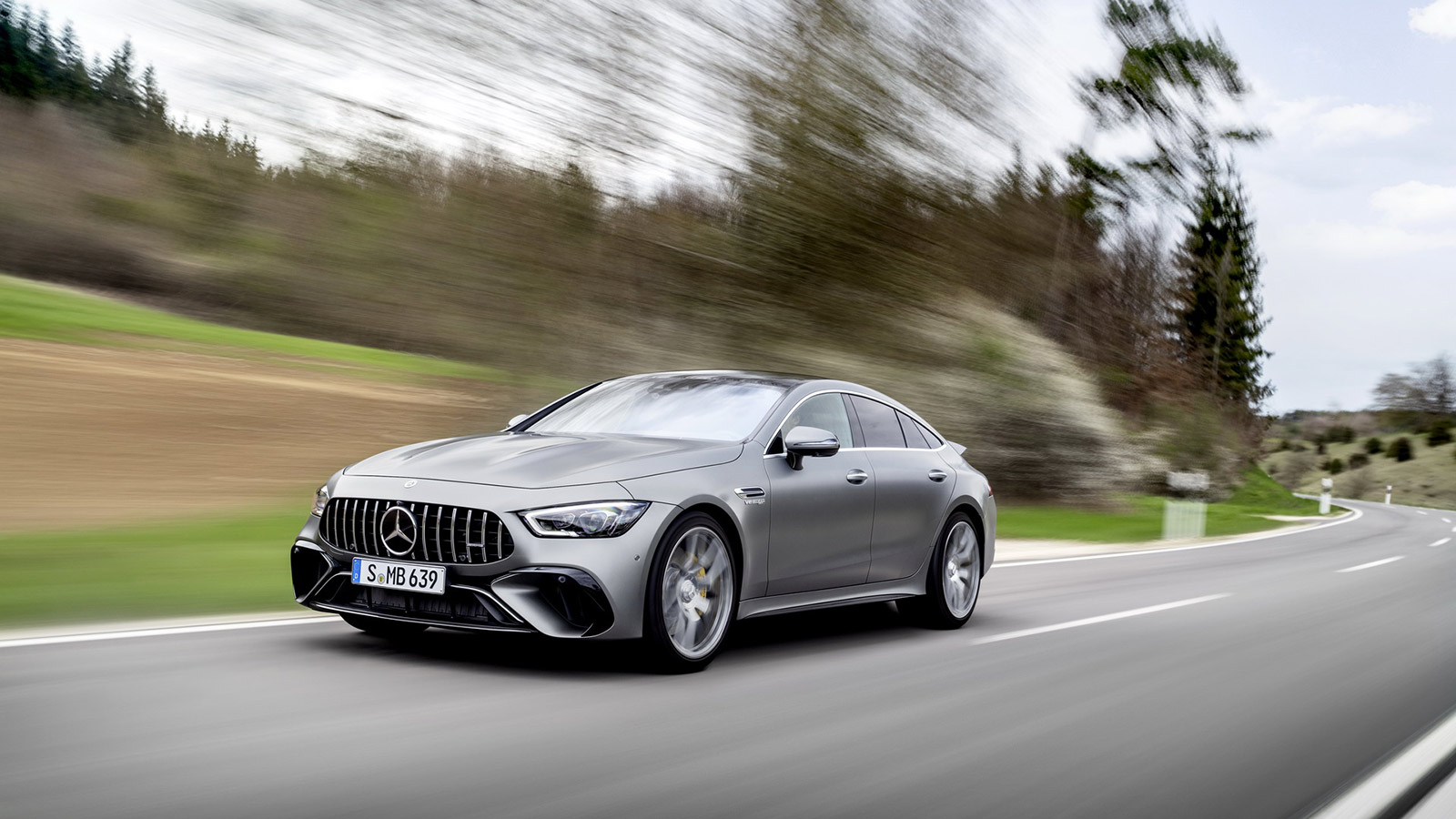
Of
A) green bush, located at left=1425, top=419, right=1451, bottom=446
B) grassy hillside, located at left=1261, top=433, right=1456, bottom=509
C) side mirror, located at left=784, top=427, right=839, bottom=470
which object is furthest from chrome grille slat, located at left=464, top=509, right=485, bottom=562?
green bush, located at left=1425, top=419, right=1451, bottom=446

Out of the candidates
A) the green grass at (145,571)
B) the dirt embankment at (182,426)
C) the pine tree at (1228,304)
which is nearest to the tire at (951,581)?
the green grass at (145,571)

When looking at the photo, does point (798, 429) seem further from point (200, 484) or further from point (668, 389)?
point (200, 484)

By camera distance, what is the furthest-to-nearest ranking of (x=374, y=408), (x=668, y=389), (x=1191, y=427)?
(x=1191, y=427) → (x=374, y=408) → (x=668, y=389)

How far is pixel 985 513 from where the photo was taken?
343 inches

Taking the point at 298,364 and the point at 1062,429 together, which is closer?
the point at 1062,429

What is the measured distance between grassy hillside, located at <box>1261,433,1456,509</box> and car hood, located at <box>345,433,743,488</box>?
265 ft

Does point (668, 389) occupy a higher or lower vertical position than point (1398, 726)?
higher

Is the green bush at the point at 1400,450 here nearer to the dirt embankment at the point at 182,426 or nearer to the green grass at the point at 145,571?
the dirt embankment at the point at 182,426

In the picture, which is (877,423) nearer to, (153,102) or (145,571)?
(145,571)

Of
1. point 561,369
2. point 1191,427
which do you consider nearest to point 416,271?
point 561,369

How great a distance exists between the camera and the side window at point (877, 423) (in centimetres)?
783

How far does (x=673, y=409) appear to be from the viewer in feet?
23.5

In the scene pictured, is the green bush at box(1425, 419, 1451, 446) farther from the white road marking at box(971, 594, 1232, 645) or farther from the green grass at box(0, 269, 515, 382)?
the white road marking at box(971, 594, 1232, 645)

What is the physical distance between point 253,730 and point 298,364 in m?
22.0
